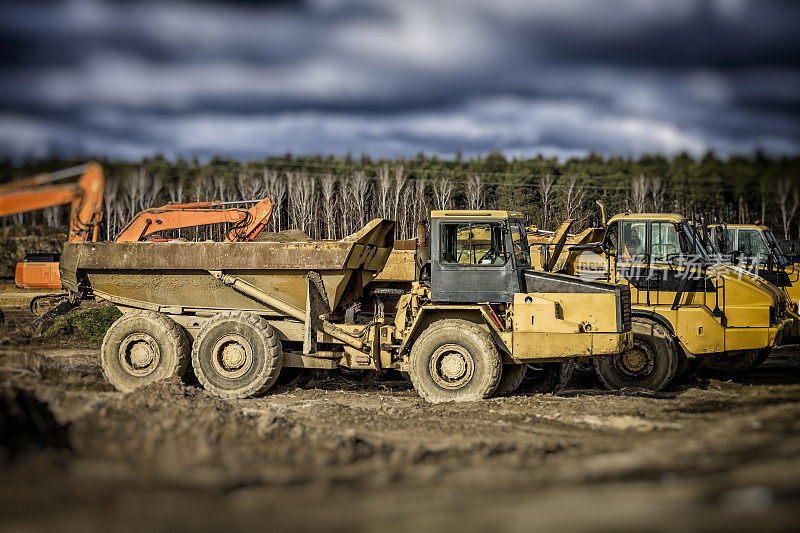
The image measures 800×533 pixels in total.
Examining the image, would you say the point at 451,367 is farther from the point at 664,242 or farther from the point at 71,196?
the point at 71,196

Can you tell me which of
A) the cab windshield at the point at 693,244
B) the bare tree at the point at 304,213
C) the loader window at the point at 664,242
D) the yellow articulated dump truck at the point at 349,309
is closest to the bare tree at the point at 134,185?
the bare tree at the point at 304,213

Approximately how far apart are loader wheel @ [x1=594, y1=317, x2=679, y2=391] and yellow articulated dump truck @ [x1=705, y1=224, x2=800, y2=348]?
2.82m

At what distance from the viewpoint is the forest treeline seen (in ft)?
56.4

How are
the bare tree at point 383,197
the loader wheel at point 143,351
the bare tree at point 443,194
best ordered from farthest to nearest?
the bare tree at point 383,197 → the bare tree at point 443,194 → the loader wheel at point 143,351

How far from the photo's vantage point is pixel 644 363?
1149cm

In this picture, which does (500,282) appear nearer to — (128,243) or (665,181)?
(128,243)

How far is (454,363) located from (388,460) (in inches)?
136

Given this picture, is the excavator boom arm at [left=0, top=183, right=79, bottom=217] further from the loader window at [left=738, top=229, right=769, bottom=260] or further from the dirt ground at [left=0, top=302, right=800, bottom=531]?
the loader window at [left=738, top=229, right=769, bottom=260]

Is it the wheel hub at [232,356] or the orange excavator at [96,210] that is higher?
the orange excavator at [96,210]

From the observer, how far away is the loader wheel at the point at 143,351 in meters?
11.2

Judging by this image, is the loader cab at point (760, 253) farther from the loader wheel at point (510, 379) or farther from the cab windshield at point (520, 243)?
the loader wheel at point (510, 379)

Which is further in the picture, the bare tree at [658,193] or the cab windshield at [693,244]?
the bare tree at [658,193]

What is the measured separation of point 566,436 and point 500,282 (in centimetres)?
268

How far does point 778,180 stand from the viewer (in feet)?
67.6
